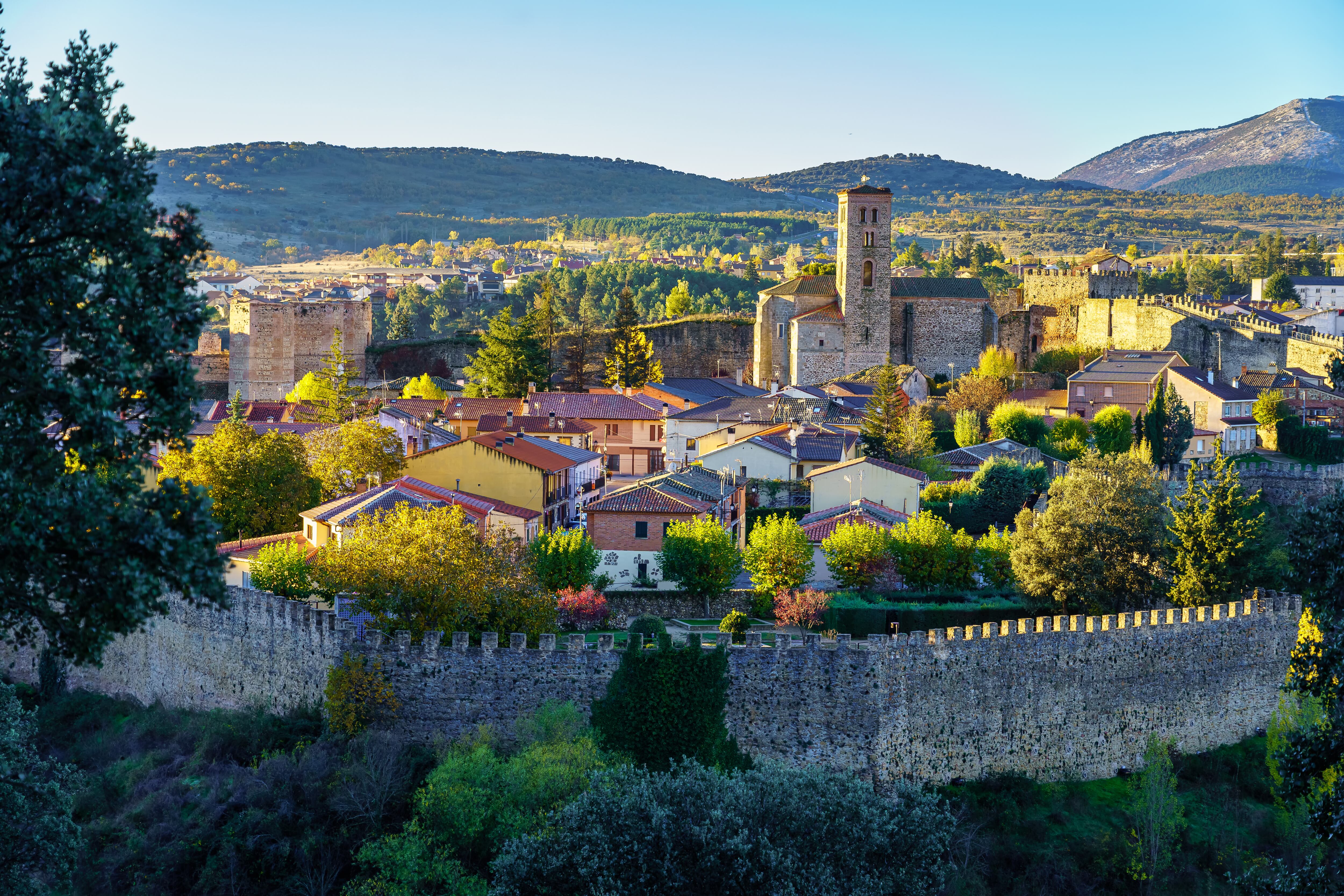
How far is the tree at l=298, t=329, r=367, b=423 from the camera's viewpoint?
4778 centimetres

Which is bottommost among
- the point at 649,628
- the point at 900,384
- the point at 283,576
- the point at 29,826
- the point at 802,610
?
the point at 802,610

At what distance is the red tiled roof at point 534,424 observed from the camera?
43844 millimetres

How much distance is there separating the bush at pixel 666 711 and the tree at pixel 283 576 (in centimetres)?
618

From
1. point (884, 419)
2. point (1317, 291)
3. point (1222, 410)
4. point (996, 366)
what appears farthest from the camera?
point (1317, 291)

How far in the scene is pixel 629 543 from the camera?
103 feet

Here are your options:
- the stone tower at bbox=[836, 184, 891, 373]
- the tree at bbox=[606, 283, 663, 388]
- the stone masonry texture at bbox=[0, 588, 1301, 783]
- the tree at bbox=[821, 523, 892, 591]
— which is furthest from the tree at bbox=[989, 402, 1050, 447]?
the stone masonry texture at bbox=[0, 588, 1301, 783]

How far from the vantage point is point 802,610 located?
27.4 metres

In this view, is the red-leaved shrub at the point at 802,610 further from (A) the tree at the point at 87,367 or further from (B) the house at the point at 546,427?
(A) the tree at the point at 87,367

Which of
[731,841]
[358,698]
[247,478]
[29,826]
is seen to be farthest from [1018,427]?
[29,826]

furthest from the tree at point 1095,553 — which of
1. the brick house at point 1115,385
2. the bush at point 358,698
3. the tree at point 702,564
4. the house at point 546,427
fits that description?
the brick house at point 1115,385

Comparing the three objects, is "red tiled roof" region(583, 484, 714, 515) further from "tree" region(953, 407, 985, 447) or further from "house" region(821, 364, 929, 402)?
"house" region(821, 364, 929, 402)

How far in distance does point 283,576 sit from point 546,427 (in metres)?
19.0

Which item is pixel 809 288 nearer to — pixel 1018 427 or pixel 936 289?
pixel 936 289

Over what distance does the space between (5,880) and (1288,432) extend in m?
41.7
